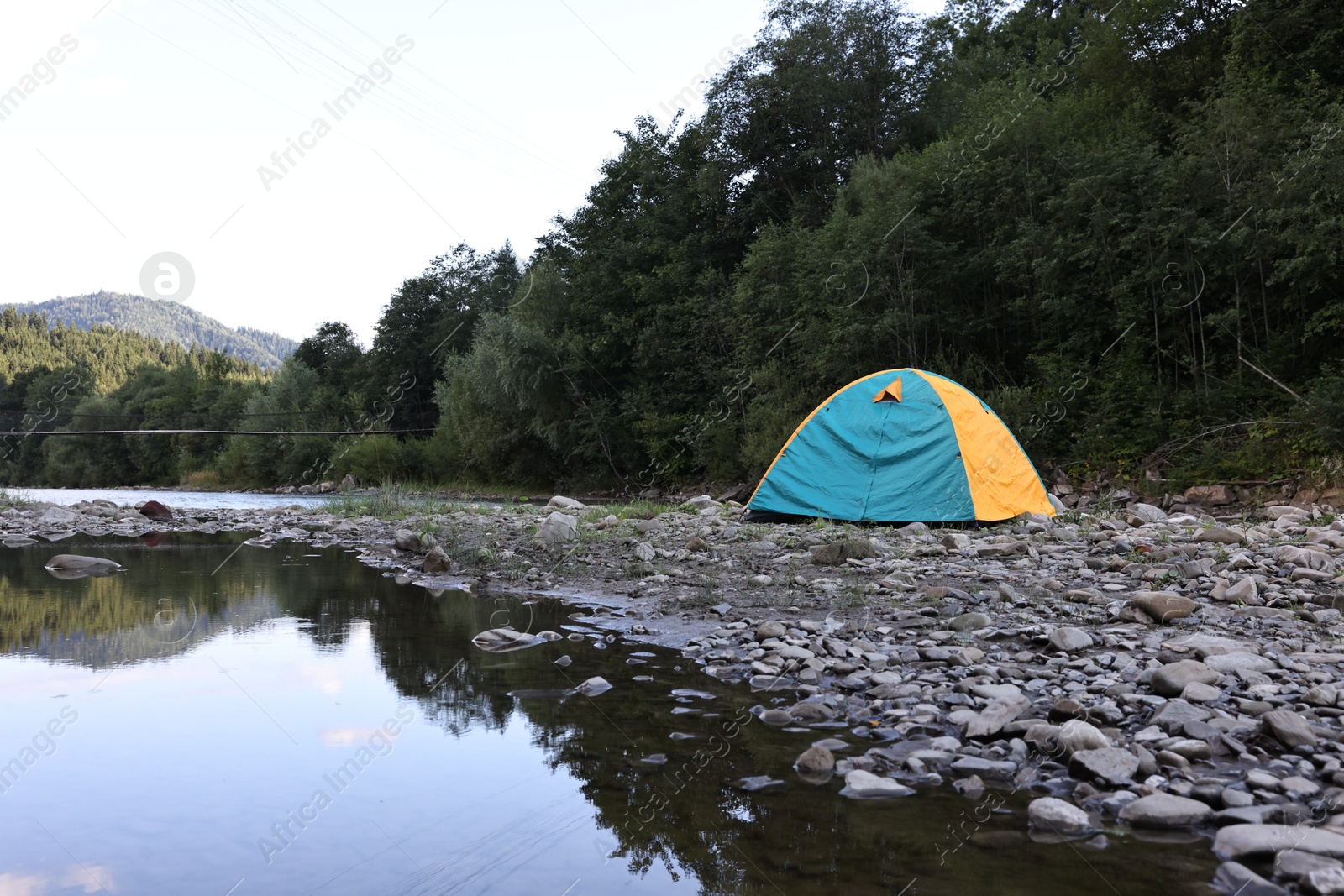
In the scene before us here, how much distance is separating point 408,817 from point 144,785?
104 cm

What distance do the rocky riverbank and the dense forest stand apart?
6.79 metres

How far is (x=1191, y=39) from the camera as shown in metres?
17.7

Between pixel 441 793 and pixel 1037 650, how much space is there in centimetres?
315

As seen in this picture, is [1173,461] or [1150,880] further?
[1173,461]

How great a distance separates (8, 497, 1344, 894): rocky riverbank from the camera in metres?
2.77

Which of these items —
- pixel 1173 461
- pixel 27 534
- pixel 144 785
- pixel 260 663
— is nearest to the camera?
pixel 144 785

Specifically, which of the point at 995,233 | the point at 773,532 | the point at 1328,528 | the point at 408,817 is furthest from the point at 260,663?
the point at 995,233

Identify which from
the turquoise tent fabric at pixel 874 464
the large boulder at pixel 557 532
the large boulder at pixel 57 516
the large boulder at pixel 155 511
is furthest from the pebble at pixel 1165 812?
the large boulder at pixel 155 511

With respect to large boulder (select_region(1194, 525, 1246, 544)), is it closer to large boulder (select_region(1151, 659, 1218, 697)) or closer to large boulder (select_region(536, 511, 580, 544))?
large boulder (select_region(1151, 659, 1218, 697))

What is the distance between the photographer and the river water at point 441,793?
2.41 meters

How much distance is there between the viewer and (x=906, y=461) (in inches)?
417

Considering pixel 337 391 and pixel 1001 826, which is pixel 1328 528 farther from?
pixel 337 391

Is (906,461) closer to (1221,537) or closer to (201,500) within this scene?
(1221,537)

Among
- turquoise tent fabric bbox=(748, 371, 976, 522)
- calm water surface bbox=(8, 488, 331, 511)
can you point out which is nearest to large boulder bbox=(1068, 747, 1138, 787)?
turquoise tent fabric bbox=(748, 371, 976, 522)
